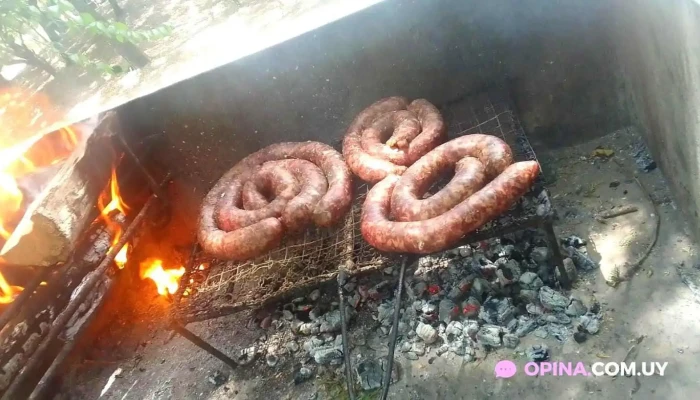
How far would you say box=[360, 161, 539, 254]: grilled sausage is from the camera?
10.9ft

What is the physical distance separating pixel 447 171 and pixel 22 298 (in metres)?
3.76

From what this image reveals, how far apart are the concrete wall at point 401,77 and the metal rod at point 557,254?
76.1 inches

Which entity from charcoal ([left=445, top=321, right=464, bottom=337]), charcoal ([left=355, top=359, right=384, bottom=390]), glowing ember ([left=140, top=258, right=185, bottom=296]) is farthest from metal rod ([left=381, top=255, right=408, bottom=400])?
glowing ember ([left=140, top=258, right=185, bottom=296])

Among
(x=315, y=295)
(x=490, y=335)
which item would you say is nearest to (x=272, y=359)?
(x=315, y=295)

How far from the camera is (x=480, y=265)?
166 inches

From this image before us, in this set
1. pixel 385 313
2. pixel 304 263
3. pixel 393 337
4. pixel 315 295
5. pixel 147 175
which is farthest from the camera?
pixel 147 175

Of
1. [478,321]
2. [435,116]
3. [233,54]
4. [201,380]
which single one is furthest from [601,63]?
[201,380]

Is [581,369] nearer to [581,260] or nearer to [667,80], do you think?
[581,260]

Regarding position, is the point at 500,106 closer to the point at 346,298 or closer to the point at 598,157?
the point at 598,157

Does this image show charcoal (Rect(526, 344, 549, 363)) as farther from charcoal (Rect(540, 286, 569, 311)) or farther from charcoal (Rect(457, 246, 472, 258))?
charcoal (Rect(457, 246, 472, 258))

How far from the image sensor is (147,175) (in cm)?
538

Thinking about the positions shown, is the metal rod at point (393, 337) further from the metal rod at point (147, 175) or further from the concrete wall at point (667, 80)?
the metal rod at point (147, 175)

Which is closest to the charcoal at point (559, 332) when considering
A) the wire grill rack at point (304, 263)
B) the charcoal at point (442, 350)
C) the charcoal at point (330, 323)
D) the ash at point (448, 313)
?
the ash at point (448, 313)

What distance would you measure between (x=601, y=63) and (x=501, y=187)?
2348 millimetres
